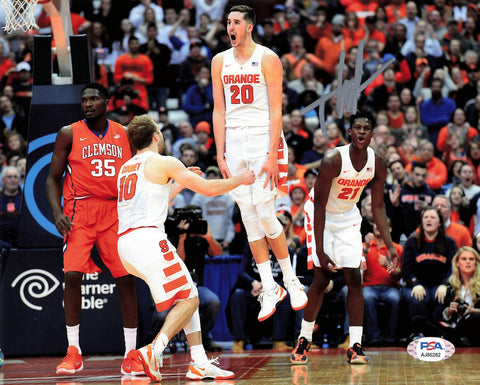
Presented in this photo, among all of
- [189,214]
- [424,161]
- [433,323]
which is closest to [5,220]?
[189,214]

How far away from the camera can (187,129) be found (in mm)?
13883

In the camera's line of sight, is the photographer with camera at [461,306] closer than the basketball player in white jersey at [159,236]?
No

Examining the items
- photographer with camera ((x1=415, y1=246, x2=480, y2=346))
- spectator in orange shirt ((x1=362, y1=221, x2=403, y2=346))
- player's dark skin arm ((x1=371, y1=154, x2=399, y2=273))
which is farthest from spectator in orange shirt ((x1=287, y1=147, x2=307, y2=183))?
player's dark skin arm ((x1=371, y1=154, x2=399, y2=273))

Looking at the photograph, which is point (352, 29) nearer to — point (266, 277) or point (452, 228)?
point (452, 228)

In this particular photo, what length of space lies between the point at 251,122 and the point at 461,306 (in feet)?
13.1

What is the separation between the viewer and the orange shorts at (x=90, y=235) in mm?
7688

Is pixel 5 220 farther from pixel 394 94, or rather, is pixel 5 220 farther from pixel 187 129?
pixel 394 94

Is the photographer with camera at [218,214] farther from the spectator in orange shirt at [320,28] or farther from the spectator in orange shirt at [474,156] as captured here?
the spectator in orange shirt at [320,28]

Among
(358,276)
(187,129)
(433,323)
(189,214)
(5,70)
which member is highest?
(5,70)

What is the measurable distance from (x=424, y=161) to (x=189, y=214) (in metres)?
4.98

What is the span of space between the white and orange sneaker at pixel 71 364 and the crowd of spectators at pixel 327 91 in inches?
140

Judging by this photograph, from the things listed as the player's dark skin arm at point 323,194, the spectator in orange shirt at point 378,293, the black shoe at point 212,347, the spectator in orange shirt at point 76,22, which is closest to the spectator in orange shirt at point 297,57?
the spectator in orange shirt at point 76,22

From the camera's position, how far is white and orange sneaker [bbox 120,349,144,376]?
638 centimetres

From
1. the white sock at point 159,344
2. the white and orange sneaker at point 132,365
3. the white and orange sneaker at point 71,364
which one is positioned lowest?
the white and orange sneaker at point 71,364
